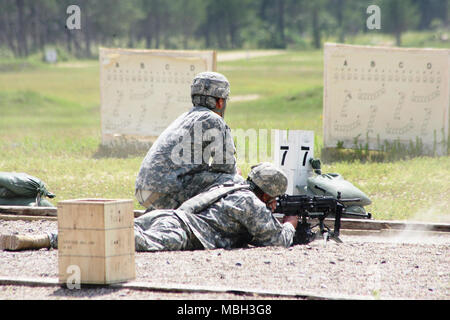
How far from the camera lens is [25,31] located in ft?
196

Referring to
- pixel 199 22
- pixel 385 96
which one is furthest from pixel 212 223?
pixel 199 22

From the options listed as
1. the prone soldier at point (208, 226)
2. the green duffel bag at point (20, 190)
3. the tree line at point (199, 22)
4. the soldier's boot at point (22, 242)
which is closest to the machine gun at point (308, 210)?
the prone soldier at point (208, 226)

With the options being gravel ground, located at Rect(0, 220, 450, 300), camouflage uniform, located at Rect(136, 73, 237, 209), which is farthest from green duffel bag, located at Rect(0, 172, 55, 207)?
gravel ground, located at Rect(0, 220, 450, 300)

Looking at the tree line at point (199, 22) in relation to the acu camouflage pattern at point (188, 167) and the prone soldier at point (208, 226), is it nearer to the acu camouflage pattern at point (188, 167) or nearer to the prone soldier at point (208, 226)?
the acu camouflage pattern at point (188, 167)

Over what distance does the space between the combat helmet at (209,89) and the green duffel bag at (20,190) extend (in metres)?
2.66

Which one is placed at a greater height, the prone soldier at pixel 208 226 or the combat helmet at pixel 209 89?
the combat helmet at pixel 209 89

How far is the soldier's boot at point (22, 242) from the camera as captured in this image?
609 centimetres

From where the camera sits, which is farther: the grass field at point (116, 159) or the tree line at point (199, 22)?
the tree line at point (199, 22)

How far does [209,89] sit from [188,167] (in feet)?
2.43
